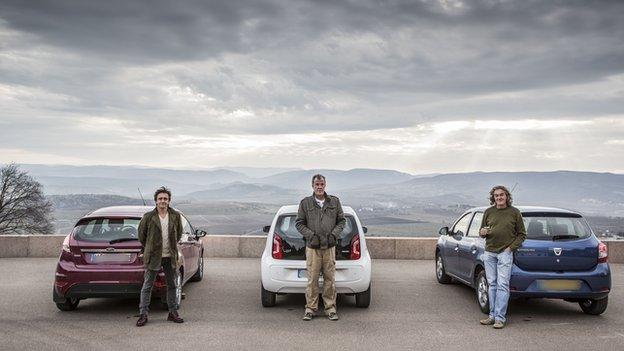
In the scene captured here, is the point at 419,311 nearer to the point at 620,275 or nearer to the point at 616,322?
the point at 616,322

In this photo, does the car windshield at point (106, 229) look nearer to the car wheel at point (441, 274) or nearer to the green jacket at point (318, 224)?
the green jacket at point (318, 224)

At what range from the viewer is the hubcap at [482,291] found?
895 centimetres

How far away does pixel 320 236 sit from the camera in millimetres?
8391

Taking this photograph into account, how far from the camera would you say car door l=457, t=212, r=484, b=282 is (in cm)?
954

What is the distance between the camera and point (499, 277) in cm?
Answer: 826

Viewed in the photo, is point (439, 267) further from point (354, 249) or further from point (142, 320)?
point (142, 320)

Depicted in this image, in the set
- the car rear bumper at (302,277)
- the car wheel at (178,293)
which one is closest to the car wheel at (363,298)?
the car rear bumper at (302,277)

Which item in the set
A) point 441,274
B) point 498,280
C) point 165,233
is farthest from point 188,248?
point 498,280

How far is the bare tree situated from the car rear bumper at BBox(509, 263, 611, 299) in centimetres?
5508

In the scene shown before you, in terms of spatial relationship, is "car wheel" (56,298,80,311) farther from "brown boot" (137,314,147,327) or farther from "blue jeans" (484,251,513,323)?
"blue jeans" (484,251,513,323)

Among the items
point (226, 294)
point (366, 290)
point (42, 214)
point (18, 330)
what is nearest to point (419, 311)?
point (366, 290)

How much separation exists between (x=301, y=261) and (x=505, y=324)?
107 inches

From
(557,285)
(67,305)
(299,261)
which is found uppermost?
(299,261)

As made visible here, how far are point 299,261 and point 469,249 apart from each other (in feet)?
8.63
